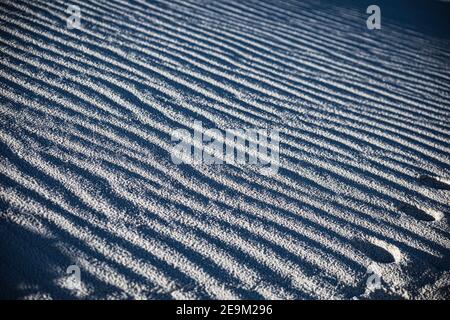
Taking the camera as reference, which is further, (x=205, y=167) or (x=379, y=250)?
(x=205, y=167)

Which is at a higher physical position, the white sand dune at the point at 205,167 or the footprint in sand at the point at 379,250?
the white sand dune at the point at 205,167

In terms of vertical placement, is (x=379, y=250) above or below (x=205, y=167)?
below

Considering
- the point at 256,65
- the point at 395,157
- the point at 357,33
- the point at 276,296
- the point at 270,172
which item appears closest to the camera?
the point at 276,296

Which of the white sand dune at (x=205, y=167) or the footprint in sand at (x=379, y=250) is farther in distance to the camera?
the footprint in sand at (x=379, y=250)

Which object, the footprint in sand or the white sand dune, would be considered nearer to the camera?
the white sand dune

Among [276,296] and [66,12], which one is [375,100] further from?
[66,12]

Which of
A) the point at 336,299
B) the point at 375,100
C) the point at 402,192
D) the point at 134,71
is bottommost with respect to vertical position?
the point at 336,299

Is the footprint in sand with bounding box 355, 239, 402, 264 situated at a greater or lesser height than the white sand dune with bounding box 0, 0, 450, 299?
lesser

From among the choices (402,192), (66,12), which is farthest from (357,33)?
(66,12)
